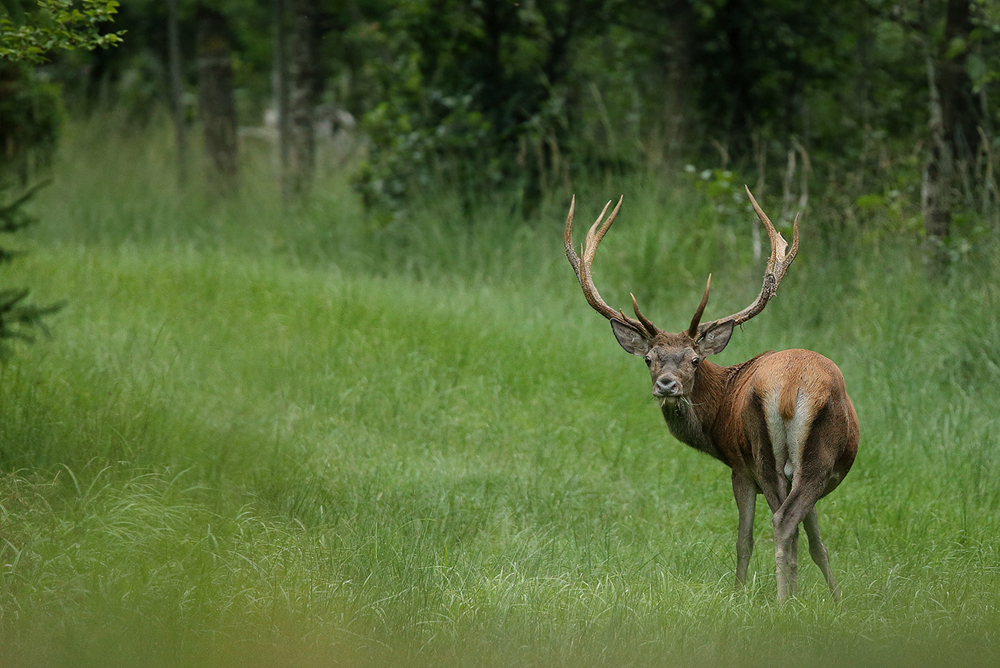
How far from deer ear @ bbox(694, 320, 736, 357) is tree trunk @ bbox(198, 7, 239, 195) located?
907 centimetres

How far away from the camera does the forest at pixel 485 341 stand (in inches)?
175

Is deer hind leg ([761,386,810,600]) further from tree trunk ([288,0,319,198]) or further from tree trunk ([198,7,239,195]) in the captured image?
tree trunk ([198,7,239,195])

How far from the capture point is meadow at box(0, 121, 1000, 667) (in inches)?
169

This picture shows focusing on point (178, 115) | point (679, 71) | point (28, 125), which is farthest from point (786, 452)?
point (178, 115)

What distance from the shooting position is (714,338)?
17.4 feet

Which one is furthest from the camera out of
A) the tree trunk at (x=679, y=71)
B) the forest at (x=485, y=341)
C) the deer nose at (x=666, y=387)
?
the tree trunk at (x=679, y=71)

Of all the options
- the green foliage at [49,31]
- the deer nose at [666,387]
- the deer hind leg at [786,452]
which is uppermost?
the green foliage at [49,31]

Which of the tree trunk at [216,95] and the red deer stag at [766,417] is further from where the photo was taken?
the tree trunk at [216,95]

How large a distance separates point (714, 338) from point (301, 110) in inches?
330

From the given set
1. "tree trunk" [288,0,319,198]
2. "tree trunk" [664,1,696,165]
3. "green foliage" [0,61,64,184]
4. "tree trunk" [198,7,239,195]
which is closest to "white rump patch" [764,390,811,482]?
"tree trunk" [664,1,696,165]

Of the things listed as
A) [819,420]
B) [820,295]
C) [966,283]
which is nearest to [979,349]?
[966,283]

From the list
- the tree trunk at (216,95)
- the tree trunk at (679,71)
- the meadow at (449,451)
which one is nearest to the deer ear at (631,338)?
the meadow at (449,451)

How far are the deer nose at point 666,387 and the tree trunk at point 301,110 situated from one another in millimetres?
8289

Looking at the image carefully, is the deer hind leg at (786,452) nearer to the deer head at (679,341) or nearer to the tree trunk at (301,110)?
the deer head at (679,341)
